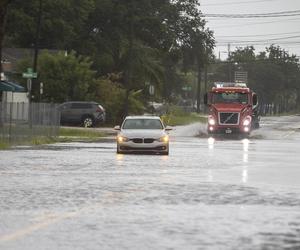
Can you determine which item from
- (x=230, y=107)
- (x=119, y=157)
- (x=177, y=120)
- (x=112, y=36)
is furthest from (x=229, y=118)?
(x=177, y=120)

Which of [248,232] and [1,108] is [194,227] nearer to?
[248,232]

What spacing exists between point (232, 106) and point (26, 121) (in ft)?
45.9

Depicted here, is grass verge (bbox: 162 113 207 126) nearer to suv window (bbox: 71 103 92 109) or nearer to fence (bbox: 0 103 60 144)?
suv window (bbox: 71 103 92 109)

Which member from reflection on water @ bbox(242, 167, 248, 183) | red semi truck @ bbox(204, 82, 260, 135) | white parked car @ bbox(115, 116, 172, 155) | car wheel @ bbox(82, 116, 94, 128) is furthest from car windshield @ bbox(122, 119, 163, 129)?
car wheel @ bbox(82, 116, 94, 128)

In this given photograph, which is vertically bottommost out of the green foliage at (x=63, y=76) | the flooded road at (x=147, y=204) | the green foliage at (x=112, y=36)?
the flooded road at (x=147, y=204)

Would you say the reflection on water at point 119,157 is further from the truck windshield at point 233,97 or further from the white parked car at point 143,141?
the truck windshield at point 233,97

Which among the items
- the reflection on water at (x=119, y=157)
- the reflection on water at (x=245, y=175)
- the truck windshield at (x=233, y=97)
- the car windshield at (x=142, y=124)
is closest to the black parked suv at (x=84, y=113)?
the truck windshield at (x=233, y=97)

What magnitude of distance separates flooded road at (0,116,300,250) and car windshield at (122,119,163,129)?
4.61 metres

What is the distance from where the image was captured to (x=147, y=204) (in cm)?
1388

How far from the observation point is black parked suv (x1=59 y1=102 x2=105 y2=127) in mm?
55281

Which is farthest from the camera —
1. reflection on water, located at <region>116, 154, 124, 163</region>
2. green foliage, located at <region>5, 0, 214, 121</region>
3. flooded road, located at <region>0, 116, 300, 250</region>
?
green foliage, located at <region>5, 0, 214, 121</region>

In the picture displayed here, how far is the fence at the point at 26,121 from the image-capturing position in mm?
34812

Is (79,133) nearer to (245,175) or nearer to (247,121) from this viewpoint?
(247,121)

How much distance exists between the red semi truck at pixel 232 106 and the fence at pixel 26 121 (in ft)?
33.1
